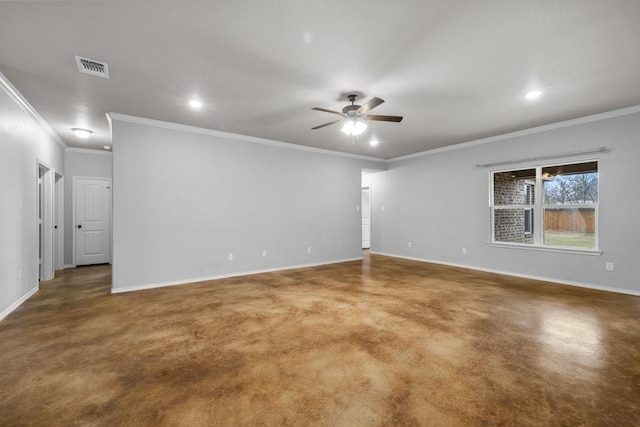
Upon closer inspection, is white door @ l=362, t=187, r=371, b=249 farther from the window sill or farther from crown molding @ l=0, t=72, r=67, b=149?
crown molding @ l=0, t=72, r=67, b=149

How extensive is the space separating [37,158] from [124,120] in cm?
145

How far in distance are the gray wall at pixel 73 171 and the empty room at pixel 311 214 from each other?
0.14 feet

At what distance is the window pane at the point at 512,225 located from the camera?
209 inches

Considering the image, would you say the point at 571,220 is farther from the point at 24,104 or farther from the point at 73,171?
the point at 73,171

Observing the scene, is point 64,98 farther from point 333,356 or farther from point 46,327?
point 333,356

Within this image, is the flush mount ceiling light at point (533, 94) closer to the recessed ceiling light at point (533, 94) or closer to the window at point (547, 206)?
the recessed ceiling light at point (533, 94)

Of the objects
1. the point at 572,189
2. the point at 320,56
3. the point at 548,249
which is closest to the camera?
the point at 320,56

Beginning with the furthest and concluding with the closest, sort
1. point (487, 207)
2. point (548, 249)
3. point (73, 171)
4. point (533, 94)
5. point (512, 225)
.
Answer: point (73, 171) < point (487, 207) < point (512, 225) < point (548, 249) < point (533, 94)

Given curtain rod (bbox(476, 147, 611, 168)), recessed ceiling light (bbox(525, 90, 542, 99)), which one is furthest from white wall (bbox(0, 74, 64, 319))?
curtain rod (bbox(476, 147, 611, 168))

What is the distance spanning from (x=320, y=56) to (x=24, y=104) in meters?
3.96

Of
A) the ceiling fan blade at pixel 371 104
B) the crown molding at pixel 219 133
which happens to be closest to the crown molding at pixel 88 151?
the crown molding at pixel 219 133

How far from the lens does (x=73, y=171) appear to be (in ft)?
21.2

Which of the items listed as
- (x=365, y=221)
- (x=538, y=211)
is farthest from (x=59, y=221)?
(x=538, y=211)

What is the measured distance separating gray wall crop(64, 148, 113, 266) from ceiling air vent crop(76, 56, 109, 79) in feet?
15.0
